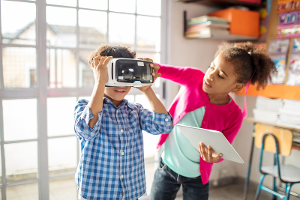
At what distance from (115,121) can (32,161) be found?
3.79ft

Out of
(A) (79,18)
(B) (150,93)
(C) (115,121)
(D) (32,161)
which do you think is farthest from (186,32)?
(D) (32,161)

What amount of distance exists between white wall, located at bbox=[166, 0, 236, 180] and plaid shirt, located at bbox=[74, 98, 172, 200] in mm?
1307

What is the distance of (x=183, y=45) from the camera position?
96.9 inches

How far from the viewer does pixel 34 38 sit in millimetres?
1840

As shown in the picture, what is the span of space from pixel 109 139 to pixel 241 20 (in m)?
1.89

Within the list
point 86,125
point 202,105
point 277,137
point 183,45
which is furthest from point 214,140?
point 183,45

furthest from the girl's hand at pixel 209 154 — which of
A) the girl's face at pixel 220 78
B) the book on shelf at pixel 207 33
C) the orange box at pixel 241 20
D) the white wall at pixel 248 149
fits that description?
the white wall at pixel 248 149

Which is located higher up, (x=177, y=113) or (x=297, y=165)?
(x=177, y=113)

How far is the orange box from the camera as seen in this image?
233 centimetres

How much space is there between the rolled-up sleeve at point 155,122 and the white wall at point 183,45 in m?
1.24

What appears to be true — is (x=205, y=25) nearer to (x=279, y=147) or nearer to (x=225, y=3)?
(x=225, y=3)

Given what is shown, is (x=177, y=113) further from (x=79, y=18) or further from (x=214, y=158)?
(x=79, y=18)

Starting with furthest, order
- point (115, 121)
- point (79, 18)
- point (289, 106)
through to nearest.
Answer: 1. point (289, 106)
2. point (79, 18)
3. point (115, 121)

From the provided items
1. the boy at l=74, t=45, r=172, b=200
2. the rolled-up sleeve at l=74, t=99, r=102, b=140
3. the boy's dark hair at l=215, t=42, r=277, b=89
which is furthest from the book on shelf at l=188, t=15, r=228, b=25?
the rolled-up sleeve at l=74, t=99, r=102, b=140
